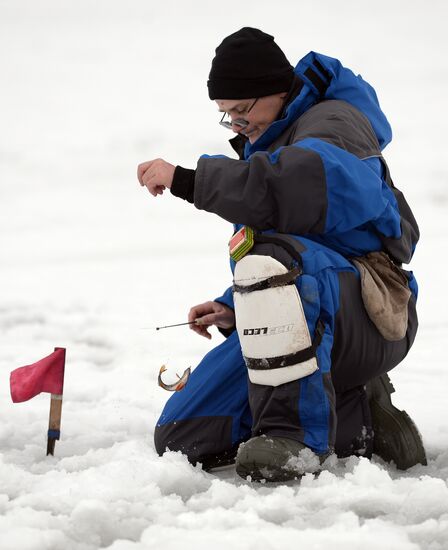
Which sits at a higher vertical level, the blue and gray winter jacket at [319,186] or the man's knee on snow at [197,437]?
the blue and gray winter jacket at [319,186]

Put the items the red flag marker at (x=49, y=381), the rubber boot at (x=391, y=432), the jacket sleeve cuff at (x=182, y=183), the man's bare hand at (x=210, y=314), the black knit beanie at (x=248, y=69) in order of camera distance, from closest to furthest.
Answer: the jacket sleeve cuff at (x=182, y=183) < the red flag marker at (x=49, y=381) < the rubber boot at (x=391, y=432) < the black knit beanie at (x=248, y=69) < the man's bare hand at (x=210, y=314)

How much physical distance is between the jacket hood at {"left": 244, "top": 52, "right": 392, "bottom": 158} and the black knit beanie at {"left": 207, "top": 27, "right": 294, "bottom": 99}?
8cm

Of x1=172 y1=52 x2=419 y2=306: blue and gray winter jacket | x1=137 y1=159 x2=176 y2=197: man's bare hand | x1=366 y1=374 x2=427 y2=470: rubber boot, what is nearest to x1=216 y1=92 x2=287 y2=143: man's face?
x1=172 y1=52 x2=419 y2=306: blue and gray winter jacket

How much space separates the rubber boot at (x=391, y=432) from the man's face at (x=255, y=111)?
889mm

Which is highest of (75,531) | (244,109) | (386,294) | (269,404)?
(244,109)

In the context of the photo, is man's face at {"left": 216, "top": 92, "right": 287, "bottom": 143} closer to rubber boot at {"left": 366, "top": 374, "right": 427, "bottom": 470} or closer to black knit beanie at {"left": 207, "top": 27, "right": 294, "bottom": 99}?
black knit beanie at {"left": 207, "top": 27, "right": 294, "bottom": 99}

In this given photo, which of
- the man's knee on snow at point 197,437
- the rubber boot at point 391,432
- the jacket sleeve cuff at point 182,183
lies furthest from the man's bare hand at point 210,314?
the jacket sleeve cuff at point 182,183

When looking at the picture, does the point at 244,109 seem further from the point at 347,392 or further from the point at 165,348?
the point at 165,348

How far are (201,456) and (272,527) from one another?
89 cm

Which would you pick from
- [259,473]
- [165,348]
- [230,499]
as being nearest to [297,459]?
[259,473]

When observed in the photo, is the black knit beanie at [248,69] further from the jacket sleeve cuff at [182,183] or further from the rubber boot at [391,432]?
the rubber boot at [391,432]

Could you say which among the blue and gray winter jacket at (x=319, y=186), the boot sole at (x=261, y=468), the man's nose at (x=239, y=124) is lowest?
the boot sole at (x=261, y=468)

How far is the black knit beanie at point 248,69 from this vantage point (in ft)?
8.75

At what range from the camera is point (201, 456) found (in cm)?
256
